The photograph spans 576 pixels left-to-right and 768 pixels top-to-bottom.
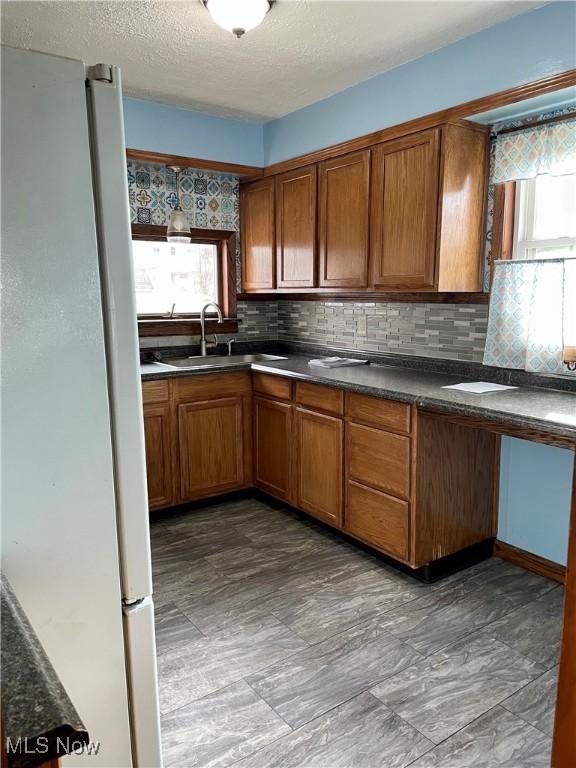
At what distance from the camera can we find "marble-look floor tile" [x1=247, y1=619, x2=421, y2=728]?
1.93 meters

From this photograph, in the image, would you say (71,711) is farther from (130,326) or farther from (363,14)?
(363,14)

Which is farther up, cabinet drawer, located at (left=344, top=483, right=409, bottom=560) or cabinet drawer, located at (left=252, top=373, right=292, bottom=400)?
cabinet drawer, located at (left=252, top=373, right=292, bottom=400)

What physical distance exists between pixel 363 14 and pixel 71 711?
2.63 metres

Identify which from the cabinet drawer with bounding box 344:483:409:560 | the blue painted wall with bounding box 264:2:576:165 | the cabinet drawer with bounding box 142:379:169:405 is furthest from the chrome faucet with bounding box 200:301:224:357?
the cabinet drawer with bounding box 344:483:409:560

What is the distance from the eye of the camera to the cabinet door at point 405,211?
2746 mm

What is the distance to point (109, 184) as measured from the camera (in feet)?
3.43

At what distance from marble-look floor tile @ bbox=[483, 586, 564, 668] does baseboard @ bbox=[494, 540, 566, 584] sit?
15 cm

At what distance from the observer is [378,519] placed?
2832mm

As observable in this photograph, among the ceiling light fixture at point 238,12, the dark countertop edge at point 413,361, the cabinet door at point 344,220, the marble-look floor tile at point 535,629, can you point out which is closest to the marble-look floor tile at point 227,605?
the marble-look floor tile at point 535,629

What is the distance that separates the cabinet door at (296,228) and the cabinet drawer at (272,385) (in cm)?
64

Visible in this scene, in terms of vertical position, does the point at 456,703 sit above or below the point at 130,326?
below

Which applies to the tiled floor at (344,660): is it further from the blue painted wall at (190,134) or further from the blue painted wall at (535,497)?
the blue painted wall at (190,134)

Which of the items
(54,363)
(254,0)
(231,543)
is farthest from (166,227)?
(54,363)

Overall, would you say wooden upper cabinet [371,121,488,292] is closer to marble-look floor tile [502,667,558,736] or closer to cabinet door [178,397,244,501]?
cabinet door [178,397,244,501]
